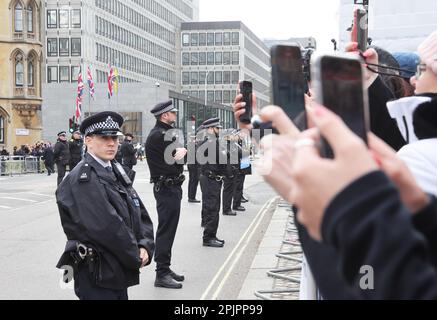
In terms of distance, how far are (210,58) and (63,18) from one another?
1423 inches

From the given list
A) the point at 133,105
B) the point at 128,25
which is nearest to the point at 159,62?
the point at 128,25

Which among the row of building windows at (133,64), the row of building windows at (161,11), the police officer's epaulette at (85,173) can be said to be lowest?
the police officer's epaulette at (85,173)

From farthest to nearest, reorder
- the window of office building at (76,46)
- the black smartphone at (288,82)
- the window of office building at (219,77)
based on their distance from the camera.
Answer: the window of office building at (219,77), the window of office building at (76,46), the black smartphone at (288,82)

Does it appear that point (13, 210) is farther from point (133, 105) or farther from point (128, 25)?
point (128, 25)

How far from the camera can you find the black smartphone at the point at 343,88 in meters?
1.14

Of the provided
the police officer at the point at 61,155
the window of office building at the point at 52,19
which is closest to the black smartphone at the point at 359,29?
the police officer at the point at 61,155

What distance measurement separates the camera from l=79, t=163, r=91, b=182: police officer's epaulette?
406 cm

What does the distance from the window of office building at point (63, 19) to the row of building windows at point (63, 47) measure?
5.85 ft

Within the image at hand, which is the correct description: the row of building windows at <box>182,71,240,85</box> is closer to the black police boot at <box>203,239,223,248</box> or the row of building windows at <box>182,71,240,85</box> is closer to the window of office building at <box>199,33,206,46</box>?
the window of office building at <box>199,33,206,46</box>

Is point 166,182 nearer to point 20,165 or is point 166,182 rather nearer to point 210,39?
point 20,165

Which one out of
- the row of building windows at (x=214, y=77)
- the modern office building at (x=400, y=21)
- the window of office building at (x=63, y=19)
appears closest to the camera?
the modern office building at (x=400, y=21)

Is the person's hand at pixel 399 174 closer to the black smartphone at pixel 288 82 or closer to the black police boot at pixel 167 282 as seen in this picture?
the black smartphone at pixel 288 82

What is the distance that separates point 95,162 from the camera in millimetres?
4324

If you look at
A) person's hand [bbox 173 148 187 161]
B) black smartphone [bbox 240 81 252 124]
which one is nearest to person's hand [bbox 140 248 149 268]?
black smartphone [bbox 240 81 252 124]
